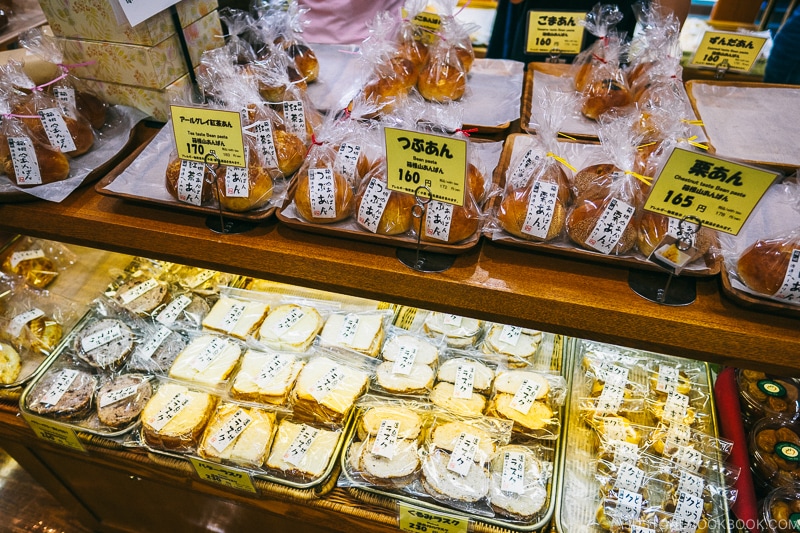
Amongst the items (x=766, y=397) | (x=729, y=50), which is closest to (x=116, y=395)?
(x=766, y=397)

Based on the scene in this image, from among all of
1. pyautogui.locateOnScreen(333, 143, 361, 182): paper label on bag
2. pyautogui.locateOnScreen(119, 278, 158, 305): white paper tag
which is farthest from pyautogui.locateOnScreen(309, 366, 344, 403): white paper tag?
pyautogui.locateOnScreen(119, 278, 158, 305): white paper tag

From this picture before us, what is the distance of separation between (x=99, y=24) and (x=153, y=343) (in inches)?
45.0

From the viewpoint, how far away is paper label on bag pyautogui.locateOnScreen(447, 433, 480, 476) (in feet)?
5.37

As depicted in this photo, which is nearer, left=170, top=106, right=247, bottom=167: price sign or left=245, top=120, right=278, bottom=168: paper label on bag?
left=170, top=106, right=247, bottom=167: price sign

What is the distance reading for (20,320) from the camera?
2.15m

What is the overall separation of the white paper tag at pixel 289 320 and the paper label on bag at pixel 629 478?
1.24 metres

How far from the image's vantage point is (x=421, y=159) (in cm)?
127

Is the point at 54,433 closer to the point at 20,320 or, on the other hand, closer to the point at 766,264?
the point at 20,320

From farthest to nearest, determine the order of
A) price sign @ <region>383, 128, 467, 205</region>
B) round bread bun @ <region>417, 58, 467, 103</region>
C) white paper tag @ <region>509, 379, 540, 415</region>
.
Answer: round bread bun @ <region>417, 58, 467, 103</region> < white paper tag @ <region>509, 379, 540, 415</region> < price sign @ <region>383, 128, 467, 205</region>

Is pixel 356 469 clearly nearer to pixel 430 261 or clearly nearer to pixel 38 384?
pixel 430 261

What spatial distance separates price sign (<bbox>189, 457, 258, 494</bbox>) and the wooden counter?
2.12 feet

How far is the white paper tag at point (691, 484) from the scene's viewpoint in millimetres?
1620

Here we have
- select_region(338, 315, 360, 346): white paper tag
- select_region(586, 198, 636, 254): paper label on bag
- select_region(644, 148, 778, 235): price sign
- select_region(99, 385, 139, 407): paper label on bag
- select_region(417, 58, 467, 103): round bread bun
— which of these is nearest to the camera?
select_region(644, 148, 778, 235): price sign

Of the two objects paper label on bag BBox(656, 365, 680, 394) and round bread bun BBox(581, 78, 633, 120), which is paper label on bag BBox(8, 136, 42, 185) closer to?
round bread bun BBox(581, 78, 633, 120)
